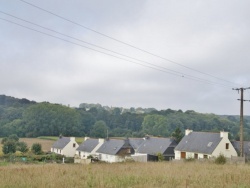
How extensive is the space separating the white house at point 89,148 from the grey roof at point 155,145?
10.8m

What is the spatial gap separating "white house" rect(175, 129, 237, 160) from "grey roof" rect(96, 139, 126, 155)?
39.3ft

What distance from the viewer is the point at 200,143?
51438 mm

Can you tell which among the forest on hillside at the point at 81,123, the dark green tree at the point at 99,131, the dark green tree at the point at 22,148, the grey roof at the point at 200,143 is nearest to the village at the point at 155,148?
the grey roof at the point at 200,143

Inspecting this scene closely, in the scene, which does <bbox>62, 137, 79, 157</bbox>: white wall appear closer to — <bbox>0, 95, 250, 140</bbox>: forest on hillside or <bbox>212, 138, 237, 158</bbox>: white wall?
<bbox>0, 95, 250, 140</bbox>: forest on hillside

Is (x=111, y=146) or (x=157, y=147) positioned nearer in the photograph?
(x=157, y=147)

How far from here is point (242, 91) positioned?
32500mm

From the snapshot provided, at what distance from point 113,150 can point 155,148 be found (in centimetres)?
851

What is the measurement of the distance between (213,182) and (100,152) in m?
54.3

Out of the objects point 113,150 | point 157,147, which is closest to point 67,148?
point 113,150

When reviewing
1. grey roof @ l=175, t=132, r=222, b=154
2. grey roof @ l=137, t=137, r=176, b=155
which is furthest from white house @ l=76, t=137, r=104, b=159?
grey roof @ l=175, t=132, r=222, b=154

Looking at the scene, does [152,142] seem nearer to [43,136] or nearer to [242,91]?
[242,91]

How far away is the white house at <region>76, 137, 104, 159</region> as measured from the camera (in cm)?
6781

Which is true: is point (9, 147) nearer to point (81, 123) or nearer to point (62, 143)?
point (62, 143)

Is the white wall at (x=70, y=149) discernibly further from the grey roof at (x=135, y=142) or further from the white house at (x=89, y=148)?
the grey roof at (x=135, y=142)
